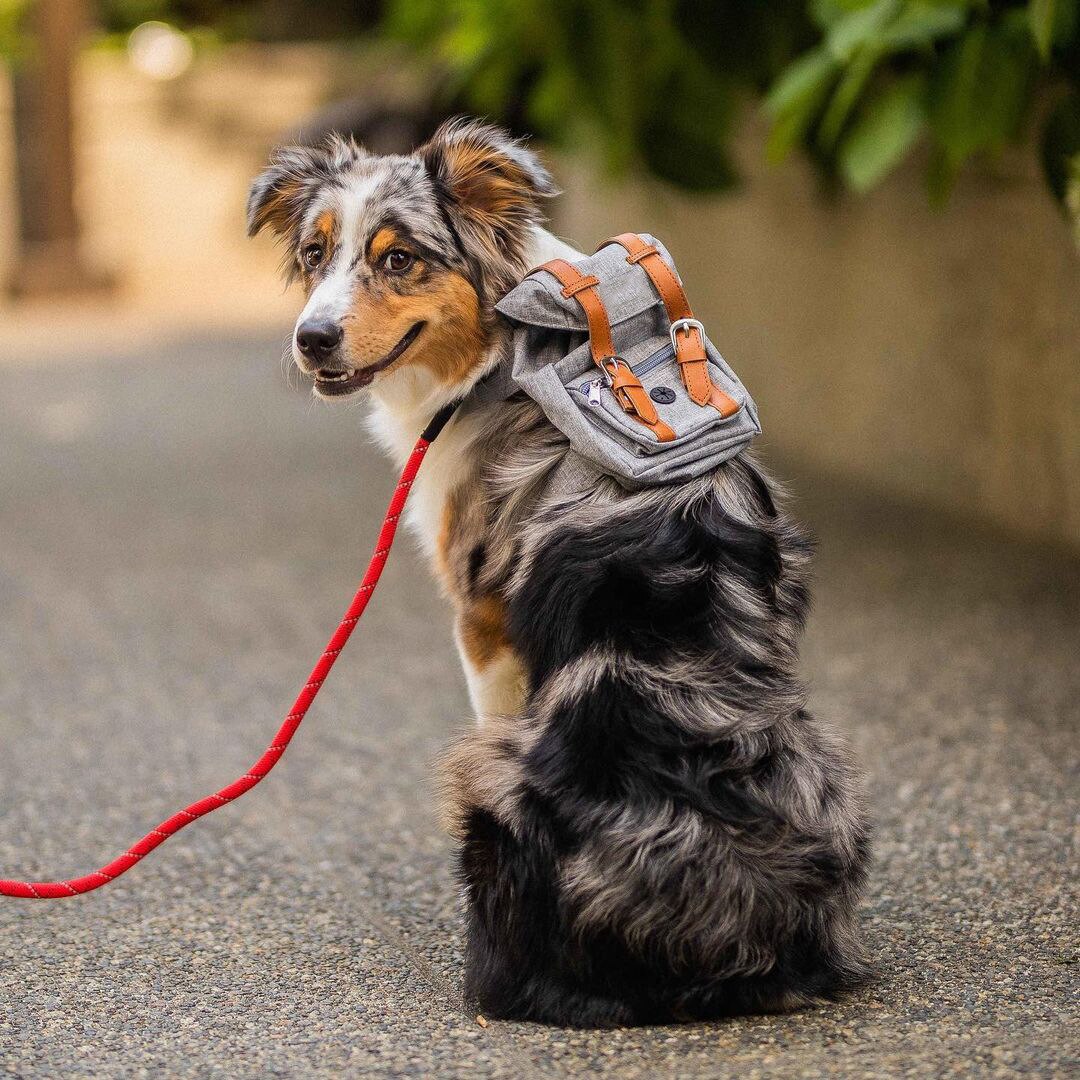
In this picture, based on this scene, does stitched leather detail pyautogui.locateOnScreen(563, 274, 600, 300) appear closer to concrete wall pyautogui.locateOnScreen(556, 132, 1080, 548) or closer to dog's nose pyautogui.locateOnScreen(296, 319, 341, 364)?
dog's nose pyautogui.locateOnScreen(296, 319, 341, 364)

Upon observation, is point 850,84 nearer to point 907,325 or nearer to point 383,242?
point 907,325

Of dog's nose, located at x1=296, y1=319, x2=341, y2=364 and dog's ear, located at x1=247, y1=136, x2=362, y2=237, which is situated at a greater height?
dog's ear, located at x1=247, y1=136, x2=362, y2=237

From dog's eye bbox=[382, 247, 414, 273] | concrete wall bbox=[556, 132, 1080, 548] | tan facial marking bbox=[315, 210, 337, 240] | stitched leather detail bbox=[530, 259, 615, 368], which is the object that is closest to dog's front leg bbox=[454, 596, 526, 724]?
stitched leather detail bbox=[530, 259, 615, 368]

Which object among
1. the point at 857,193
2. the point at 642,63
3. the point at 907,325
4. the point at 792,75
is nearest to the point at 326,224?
the point at 792,75

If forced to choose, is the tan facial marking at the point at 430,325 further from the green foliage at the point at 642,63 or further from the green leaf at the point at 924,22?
the green foliage at the point at 642,63

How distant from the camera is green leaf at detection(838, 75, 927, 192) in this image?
4.92 metres

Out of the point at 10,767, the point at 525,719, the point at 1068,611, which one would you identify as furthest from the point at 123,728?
the point at 1068,611

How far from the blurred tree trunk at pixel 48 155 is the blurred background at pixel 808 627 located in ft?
7.33

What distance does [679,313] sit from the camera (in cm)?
290

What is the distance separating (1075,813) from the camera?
3865 millimetres

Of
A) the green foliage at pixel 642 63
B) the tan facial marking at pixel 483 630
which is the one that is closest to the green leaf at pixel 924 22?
the green foliage at pixel 642 63

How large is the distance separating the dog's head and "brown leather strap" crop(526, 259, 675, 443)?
0.26 metres

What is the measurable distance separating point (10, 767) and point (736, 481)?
2583 millimetres

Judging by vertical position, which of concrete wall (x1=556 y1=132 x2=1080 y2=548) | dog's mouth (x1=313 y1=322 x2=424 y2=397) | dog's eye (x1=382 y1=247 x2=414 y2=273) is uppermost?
dog's eye (x1=382 y1=247 x2=414 y2=273)
